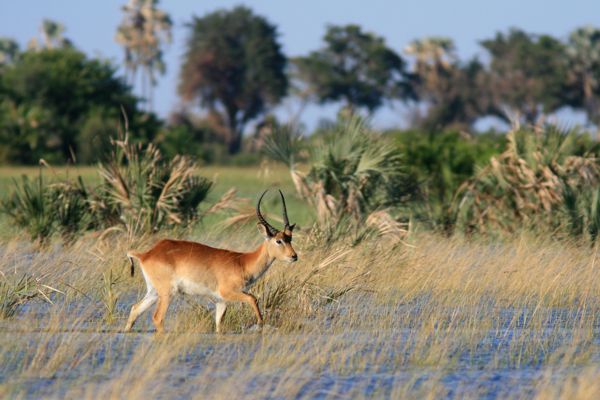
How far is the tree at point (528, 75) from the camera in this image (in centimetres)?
7969

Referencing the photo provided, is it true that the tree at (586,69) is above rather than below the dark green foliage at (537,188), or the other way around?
above

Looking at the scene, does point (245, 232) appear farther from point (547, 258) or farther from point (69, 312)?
point (69, 312)

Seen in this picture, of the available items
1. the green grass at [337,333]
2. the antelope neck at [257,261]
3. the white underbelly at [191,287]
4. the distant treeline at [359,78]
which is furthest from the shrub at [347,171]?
the distant treeline at [359,78]

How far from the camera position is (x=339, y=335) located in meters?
11.1

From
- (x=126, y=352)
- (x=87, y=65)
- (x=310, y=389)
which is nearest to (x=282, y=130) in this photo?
(x=126, y=352)

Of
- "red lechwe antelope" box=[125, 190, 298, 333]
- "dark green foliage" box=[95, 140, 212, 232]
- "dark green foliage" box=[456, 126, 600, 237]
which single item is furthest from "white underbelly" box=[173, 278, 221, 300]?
"dark green foliage" box=[456, 126, 600, 237]

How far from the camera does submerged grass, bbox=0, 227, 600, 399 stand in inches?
344

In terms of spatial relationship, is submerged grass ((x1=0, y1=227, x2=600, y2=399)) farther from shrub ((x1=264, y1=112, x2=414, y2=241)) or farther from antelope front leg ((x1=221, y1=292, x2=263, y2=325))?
shrub ((x1=264, y1=112, x2=414, y2=241))

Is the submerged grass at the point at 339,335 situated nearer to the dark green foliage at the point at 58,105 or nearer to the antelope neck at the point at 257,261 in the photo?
the antelope neck at the point at 257,261

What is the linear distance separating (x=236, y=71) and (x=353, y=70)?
28.4 ft

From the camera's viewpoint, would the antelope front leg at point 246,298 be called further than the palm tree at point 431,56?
No

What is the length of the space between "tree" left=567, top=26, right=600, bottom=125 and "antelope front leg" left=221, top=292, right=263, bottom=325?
234 feet

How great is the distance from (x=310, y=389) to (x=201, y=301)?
5.65 metres

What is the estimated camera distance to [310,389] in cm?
861
